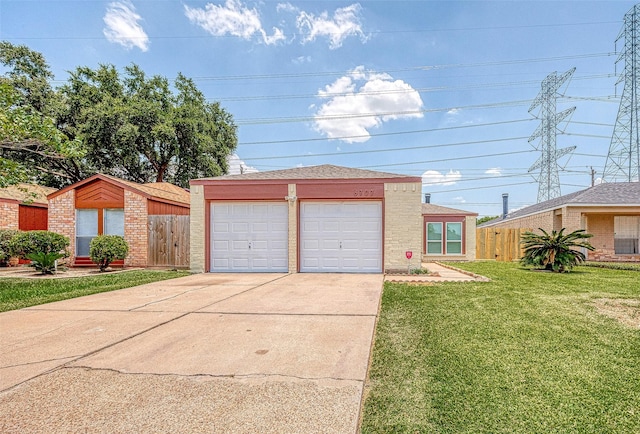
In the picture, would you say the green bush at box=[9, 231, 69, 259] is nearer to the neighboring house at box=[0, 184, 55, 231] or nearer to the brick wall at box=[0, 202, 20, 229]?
the neighboring house at box=[0, 184, 55, 231]

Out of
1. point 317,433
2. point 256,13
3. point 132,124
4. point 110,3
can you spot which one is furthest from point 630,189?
point 132,124

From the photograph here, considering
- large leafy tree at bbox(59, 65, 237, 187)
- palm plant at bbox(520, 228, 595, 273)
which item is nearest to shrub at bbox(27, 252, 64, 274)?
large leafy tree at bbox(59, 65, 237, 187)

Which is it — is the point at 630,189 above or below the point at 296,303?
above

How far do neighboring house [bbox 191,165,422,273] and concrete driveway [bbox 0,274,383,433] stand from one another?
195 inches

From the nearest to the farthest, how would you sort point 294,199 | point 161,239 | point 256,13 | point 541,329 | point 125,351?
point 125,351, point 541,329, point 294,199, point 161,239, point 256,13

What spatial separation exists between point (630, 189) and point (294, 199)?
18208 millimetres

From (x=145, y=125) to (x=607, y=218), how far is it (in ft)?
86.5

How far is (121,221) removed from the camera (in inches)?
505

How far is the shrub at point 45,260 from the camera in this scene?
33.3 feet

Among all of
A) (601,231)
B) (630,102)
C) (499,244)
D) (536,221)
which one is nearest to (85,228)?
(499,244)

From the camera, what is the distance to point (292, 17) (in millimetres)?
18438

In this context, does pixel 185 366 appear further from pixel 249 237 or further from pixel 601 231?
pixel 601 231

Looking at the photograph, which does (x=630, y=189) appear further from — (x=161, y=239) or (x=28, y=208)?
(x=28, y=208)

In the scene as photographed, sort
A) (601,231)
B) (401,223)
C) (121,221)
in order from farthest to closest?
(601,231), (121,221), (401,223)
